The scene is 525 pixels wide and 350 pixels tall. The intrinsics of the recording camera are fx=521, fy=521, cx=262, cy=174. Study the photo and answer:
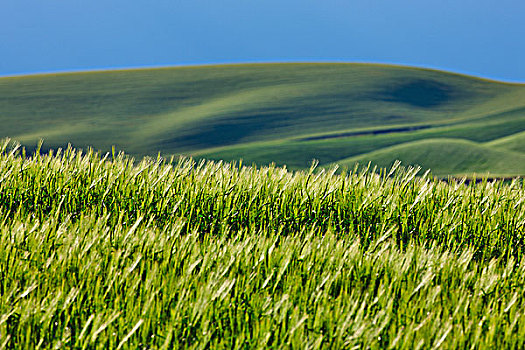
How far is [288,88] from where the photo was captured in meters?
32.0

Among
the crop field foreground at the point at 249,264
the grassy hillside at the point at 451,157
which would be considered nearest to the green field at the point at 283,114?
the grassy hillside at the point at 451,157

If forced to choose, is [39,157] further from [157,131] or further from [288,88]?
[288,88]

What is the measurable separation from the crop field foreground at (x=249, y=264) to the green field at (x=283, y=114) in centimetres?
1514

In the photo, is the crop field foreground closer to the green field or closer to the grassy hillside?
the grassy hillside

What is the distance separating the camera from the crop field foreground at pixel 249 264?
7.70ft

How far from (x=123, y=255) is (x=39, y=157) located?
2244mm

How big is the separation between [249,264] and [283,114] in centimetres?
2501

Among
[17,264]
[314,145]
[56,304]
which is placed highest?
[314,145]

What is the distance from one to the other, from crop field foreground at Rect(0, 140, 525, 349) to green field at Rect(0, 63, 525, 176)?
15.1 metres

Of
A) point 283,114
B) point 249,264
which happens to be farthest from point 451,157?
point 249,264

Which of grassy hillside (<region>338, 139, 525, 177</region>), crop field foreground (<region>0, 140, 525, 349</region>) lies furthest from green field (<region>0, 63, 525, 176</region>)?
crop field foreground (<region>0, 140, 525, 349</region>)

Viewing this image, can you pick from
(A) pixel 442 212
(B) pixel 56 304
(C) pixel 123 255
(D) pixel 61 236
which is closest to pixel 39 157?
(D) pixel 61 236

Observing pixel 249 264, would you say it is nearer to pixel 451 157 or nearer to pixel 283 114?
pixel 451 157

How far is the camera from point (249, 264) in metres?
3.02
